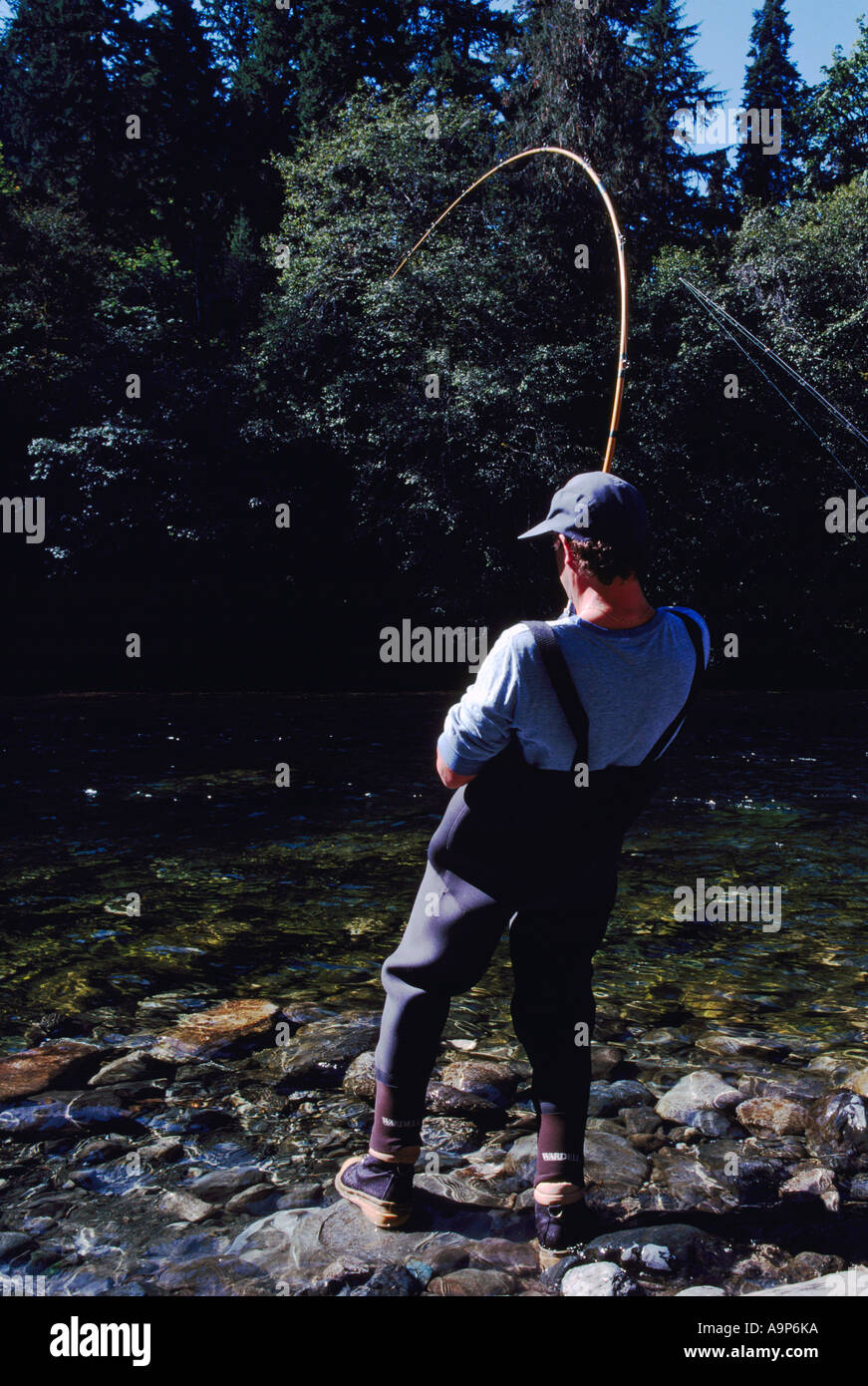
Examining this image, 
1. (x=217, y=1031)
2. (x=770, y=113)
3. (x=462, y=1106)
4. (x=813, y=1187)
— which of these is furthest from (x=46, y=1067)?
(x=770, y=113)

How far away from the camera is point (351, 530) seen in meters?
24.6

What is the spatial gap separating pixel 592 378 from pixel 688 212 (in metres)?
16.4

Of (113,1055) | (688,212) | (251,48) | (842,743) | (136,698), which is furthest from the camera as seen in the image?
(251,48)

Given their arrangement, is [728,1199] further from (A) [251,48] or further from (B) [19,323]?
(A) [251,48]

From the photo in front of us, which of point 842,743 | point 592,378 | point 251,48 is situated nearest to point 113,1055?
point 842,743

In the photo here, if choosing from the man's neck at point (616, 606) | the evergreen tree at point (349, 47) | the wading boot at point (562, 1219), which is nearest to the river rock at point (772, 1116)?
the wading boot at point (562, 1219)

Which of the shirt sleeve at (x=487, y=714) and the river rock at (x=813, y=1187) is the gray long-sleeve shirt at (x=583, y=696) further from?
the river rock at (x=813, y=1187)

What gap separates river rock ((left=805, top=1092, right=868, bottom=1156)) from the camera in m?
3.69

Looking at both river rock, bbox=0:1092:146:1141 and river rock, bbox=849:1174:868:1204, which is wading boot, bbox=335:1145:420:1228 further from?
river rock, bbox=849:1174:868:1204

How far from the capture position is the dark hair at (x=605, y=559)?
276 centimetres

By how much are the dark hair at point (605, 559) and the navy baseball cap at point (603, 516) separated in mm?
15

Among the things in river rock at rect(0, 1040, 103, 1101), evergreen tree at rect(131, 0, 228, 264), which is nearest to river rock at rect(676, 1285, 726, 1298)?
river rock at rect(0, 1040, 103, 1101)

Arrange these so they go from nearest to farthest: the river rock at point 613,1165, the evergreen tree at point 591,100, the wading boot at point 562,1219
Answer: the wading boot at point 562,1219 < the river rock at point 613,1165 < the evergreen tree at point 591,100

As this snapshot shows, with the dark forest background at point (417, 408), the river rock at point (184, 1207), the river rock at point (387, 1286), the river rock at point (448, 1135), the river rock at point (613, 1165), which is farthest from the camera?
the dark forest background at point (417, 408)
